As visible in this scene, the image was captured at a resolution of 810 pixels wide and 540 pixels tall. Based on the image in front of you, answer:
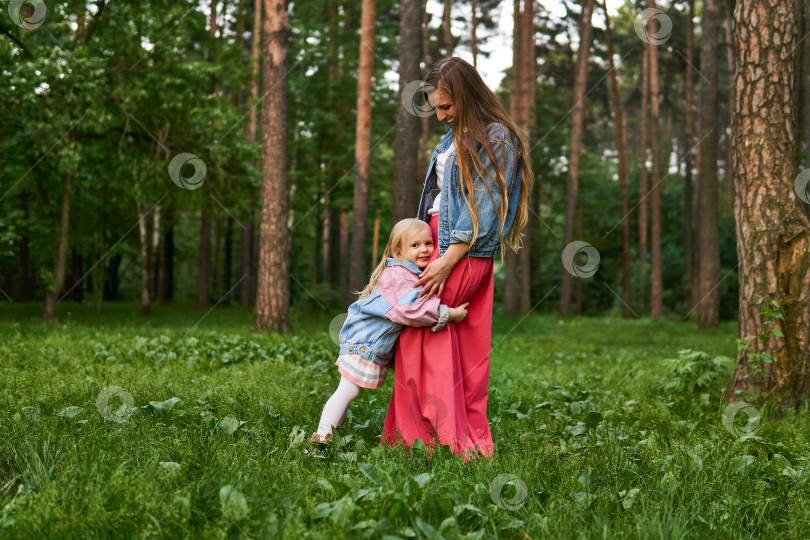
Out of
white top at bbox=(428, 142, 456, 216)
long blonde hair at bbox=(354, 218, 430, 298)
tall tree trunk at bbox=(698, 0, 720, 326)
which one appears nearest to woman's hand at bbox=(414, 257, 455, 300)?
long blonde hair at bbox=(354, 218, 430, 298)

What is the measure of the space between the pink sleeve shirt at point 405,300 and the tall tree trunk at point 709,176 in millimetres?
16518

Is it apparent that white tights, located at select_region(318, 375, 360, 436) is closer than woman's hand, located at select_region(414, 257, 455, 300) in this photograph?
No

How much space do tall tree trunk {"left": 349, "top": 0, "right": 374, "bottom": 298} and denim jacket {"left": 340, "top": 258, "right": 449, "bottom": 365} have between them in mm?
13843

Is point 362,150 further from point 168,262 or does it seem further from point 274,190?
point 168,262

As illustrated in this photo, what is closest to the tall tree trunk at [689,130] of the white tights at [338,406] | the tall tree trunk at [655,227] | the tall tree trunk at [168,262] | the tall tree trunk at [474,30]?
the tall tree trunk at [655,227]

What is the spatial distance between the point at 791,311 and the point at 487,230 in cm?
298

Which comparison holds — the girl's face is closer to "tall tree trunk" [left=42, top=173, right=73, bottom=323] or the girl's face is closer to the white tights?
the white tights

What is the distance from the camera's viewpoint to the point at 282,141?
1262cm

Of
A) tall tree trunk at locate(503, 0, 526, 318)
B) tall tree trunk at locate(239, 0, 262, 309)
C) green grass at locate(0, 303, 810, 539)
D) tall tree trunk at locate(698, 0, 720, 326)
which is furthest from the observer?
tall tree trunk at locate(503, 0, 526, 318)

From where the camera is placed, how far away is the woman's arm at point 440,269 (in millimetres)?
3748

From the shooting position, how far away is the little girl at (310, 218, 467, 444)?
12.6 feet

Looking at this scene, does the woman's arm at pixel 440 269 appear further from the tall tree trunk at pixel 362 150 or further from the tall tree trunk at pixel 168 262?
the tall tree trunk at pixel 168 262

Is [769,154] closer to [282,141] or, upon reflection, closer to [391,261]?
[391,261]

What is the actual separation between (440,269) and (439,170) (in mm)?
593
